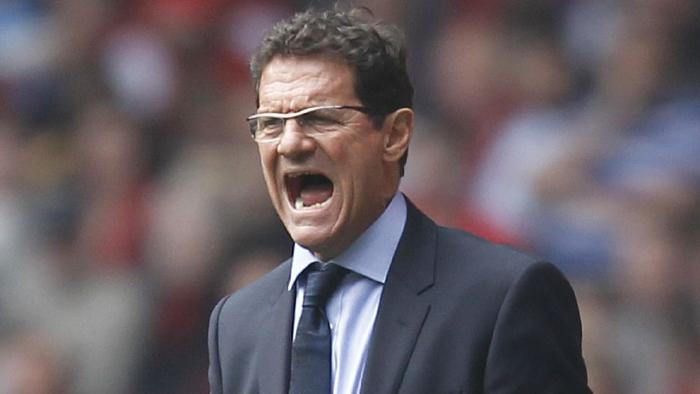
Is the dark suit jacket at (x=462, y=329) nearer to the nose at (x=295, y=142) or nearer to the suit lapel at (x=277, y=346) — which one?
the suit lapel at (x=277, y=346)

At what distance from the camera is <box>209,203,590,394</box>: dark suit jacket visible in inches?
101

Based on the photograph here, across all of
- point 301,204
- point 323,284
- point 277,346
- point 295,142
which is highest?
point 295,142

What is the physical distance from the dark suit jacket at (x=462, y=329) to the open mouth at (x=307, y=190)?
160 mm

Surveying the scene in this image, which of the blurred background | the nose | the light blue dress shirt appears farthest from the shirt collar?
the blurred background

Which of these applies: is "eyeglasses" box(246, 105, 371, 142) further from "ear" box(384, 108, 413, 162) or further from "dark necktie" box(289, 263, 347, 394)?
"dark necktie" box(289, 263, 347, 394)

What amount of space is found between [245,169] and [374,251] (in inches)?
149

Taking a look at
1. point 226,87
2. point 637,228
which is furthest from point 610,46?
point 226,87

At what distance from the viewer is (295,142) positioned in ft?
8.73

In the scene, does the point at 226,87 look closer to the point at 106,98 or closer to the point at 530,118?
the point at 106,98

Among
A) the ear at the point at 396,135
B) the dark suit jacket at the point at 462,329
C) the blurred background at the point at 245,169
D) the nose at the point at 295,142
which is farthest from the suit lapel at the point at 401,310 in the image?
the blurred background at the point at 245,169

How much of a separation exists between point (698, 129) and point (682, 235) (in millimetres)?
474

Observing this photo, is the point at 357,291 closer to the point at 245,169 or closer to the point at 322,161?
the point at 322,161

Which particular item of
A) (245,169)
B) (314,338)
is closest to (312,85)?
(314,338)

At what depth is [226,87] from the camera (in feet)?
23.1
